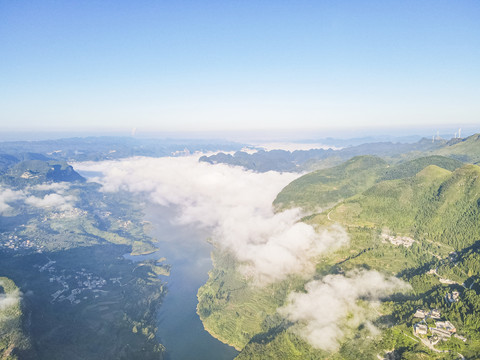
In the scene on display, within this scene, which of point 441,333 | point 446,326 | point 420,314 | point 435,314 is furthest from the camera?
point 420,314

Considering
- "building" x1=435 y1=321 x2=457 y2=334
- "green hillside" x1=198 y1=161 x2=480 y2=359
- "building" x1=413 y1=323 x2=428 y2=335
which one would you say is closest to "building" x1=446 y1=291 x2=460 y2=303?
"green hillside" x1=198 y1=161 x2=480 y2=359

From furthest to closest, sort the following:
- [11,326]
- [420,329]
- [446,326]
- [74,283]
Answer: [74,283]
[11,326]
[420,329]
[446,326]

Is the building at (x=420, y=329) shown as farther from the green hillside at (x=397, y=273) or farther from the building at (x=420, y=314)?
the building at (x=420, y=314)

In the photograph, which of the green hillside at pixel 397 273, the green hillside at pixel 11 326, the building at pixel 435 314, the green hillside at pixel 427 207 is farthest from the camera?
the green hillside at pixel 427 207

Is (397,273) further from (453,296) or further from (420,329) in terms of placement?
(420,329)

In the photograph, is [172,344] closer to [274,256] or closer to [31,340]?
[31,340]

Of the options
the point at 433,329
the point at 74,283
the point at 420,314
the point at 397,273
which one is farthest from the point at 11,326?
the point at 397,273

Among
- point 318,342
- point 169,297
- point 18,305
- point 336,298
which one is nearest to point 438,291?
point 336,298

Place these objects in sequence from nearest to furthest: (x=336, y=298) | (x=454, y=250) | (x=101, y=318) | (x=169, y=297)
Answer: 1. (x=336, y=298)
2. (x=454, y=250)
3. (x=101, y=318)
4. (x=169, y=297)

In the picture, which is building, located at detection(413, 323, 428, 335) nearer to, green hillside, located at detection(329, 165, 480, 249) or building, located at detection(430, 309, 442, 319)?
building, located at detection(430, 309, 442, 319)

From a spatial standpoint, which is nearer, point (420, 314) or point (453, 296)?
point (420, 314)

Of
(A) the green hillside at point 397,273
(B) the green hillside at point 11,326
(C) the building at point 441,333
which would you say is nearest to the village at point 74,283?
(B) the green hillside at point 11,326
